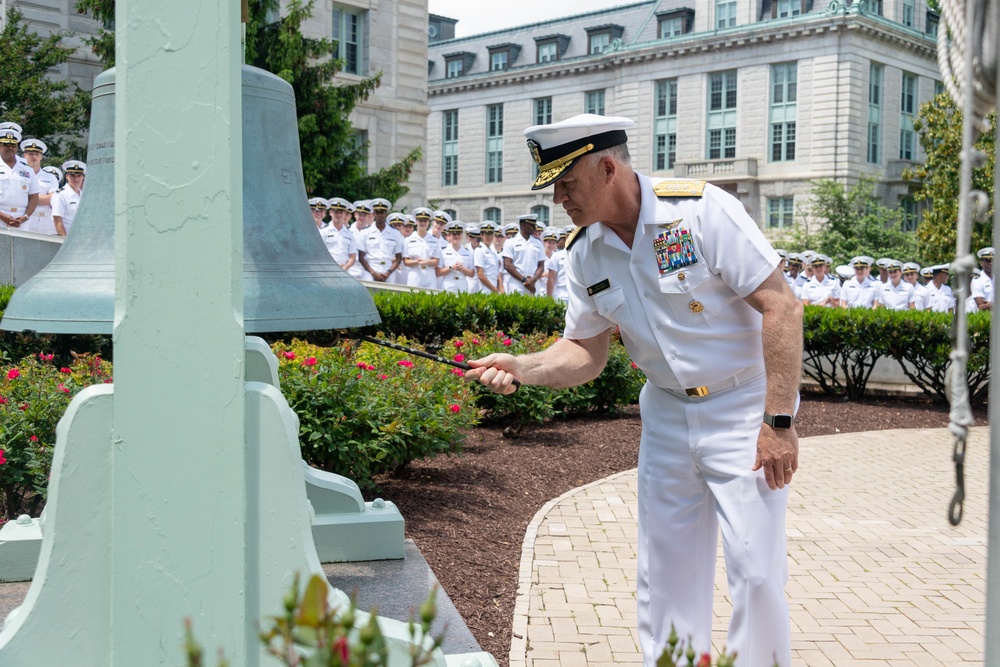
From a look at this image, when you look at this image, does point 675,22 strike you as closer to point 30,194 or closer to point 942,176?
point 942,176

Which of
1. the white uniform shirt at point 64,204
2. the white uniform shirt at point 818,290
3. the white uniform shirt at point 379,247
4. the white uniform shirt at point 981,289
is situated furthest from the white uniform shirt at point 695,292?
the white uniform shirt at point 818,290

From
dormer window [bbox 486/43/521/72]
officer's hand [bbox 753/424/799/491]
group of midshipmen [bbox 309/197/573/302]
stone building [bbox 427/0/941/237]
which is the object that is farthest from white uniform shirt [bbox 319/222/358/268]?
dormer window [bbox 486/43/521/72]

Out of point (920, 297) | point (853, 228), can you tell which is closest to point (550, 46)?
point (853, 228)

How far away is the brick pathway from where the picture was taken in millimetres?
4395

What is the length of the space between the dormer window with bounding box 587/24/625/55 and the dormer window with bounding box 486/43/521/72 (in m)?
4.44

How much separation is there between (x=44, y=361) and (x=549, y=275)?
409 inches

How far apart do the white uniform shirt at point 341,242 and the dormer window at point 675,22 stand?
130ft

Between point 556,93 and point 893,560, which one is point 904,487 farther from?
point 556,93

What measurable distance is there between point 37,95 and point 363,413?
16735 mm

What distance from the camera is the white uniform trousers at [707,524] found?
3.14 metres

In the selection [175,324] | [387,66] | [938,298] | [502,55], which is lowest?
[175,324]

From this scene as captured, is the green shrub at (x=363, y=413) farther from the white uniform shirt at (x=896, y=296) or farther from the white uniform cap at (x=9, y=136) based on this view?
the white uniform shirt at (x=896, y=296)

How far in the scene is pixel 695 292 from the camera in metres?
3.33

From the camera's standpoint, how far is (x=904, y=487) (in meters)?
7.99
